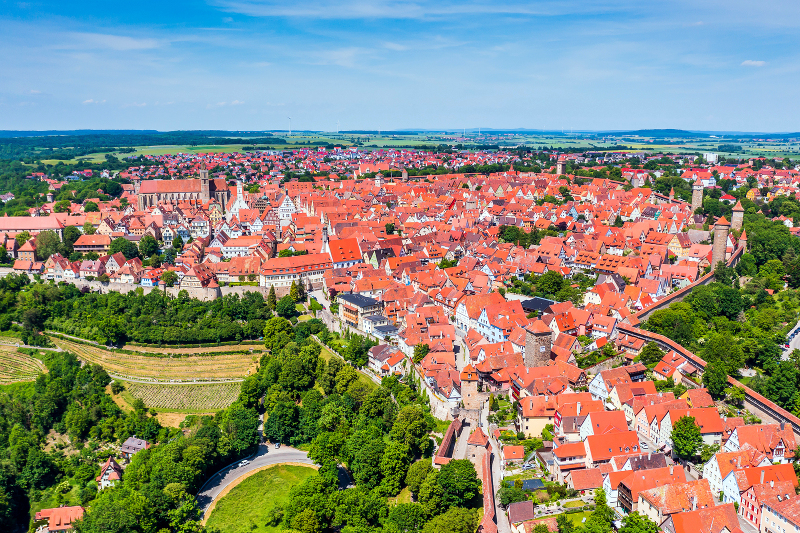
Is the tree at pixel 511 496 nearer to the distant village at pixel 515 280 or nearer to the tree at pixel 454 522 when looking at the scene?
the distant village at pixel 515 280

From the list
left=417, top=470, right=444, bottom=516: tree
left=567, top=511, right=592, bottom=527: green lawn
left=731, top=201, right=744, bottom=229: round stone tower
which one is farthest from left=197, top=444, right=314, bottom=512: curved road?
left=731, top=201, right=744, bottom=229: round stone tower

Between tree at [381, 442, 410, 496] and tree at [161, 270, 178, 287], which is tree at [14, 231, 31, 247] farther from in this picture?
tree at [381, 442, 410, 496]

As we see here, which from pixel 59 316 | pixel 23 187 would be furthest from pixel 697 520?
pixel 23 187

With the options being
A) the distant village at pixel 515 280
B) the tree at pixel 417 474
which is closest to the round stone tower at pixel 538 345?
the distant village at pixel 515 280

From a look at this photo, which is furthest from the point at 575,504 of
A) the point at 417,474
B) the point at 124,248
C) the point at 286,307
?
the point at 124,248

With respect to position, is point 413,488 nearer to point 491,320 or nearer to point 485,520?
point 485,520

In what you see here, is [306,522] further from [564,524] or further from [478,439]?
[564,524]
